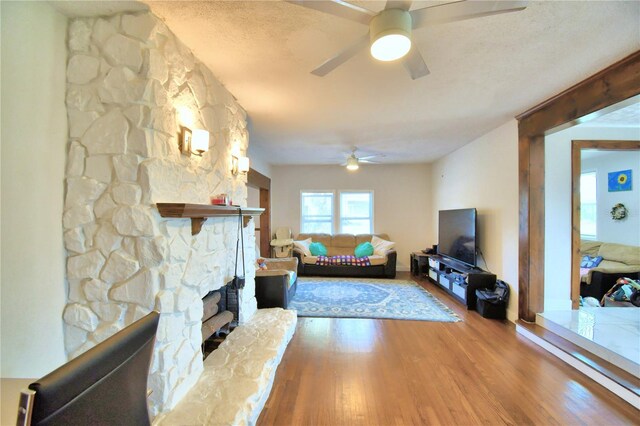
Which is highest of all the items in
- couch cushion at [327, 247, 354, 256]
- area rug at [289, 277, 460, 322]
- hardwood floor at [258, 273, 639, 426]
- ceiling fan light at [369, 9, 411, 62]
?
ceiling fan light at [369, 9, 411, 62]

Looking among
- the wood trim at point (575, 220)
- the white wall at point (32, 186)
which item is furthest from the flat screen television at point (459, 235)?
the white wall at point (32, 186)

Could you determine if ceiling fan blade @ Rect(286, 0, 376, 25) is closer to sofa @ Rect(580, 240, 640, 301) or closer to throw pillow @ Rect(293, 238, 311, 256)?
throw pillow @ Rect(293, 238, 311, 256)

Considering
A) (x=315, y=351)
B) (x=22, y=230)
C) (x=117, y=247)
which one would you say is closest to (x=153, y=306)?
(x=117, y=247)

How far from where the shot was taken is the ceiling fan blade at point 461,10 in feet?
3.77

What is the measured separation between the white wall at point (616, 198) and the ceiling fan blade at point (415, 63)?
5729 millimetres

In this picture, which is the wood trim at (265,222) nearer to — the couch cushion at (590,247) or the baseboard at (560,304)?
the baseboard at (560,304)

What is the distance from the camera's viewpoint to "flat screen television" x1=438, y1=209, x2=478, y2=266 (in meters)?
4.02

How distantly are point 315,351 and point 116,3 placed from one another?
2.96 m

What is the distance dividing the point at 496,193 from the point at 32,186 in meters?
4.57

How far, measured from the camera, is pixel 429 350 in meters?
2.65

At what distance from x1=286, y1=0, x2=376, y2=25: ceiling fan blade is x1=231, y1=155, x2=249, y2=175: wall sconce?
171 cm

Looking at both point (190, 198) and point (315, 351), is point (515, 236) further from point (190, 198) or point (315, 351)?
point (190, 198)

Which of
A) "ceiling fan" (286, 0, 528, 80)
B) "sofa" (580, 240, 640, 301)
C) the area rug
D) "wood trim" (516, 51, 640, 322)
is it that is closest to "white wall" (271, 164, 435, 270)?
the area rug

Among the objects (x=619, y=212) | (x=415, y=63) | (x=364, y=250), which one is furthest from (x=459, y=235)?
(x=415, y=63)
